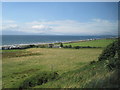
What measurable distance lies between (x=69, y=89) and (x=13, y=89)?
28.0 ft

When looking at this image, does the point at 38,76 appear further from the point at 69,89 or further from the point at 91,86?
the point at 91,86

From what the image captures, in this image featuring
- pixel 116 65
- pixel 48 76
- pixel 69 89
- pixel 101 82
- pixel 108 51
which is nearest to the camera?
pixel 101 82

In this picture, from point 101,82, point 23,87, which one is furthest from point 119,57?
point 23,87

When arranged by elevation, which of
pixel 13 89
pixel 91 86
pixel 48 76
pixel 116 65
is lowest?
pixel 13 89

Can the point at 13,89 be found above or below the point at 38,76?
below

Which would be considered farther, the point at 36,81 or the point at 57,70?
the point at 57,70

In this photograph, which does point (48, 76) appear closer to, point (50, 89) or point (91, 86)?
point (50, 89)

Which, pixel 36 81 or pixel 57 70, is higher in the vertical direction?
pixel 36 81

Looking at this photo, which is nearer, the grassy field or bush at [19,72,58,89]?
the grassy field

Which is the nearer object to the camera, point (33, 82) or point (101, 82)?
point (101, 82)

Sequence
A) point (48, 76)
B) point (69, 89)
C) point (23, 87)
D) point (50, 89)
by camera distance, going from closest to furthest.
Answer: point (69, 89) → point (50, 89) → point (23, 87) → point (48, 76)

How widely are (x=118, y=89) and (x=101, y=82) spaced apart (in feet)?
3.01

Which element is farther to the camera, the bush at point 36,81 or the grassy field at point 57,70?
the bush at point 36,81

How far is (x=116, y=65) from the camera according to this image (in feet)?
34.1
